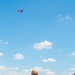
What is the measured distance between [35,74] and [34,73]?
9 centimetres

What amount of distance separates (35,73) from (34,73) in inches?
2.4

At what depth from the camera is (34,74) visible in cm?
348

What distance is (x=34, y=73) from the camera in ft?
→ 11.6

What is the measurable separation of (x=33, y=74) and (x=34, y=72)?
13 centimetres

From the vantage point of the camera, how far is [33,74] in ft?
11.4

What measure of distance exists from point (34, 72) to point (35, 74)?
134mm

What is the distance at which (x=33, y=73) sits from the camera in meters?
3.54

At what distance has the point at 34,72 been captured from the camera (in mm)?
3584

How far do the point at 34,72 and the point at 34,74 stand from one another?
0.38 feet

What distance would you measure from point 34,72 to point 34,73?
5cm

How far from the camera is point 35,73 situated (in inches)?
140

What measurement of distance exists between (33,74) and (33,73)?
65 millimetres

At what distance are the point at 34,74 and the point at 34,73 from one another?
0.06m
